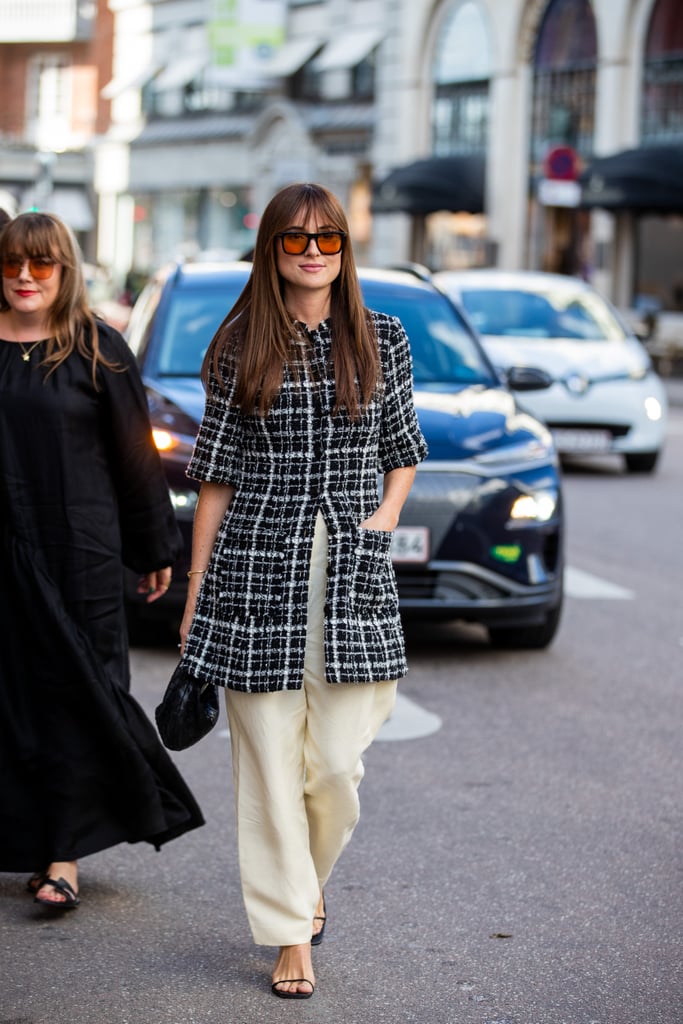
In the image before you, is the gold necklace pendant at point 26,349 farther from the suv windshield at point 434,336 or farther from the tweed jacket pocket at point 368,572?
the suv windshield at point 434,336

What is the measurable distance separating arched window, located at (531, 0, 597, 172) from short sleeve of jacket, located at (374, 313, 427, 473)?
32.5 m

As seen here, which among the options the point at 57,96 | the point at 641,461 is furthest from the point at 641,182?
the point at 57,96

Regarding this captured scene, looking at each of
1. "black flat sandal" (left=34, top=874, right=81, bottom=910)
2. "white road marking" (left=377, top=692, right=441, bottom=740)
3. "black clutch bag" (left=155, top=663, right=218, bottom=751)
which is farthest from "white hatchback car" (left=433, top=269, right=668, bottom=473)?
"black clutch bag" (left=155, top=663, right=218, bottom=751)

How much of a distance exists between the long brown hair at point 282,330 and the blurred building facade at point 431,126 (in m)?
23.2

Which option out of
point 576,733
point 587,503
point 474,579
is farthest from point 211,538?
point 587,503

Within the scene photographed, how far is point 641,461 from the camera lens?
16.5 m

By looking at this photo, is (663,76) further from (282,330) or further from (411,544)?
(282,330)

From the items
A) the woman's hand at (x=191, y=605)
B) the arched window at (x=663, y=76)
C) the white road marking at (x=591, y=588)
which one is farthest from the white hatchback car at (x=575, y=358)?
the arched window at (x=663, y=76)

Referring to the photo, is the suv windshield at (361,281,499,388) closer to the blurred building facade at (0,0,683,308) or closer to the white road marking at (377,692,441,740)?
the white road marking at (377,692,441,740)

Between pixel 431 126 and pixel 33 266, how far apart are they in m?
37.1

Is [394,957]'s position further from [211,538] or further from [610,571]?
[610,571]

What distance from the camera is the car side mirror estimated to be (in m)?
8.91

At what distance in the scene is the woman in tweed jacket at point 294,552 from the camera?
3.96 metres

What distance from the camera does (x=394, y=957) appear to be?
4301 mm
